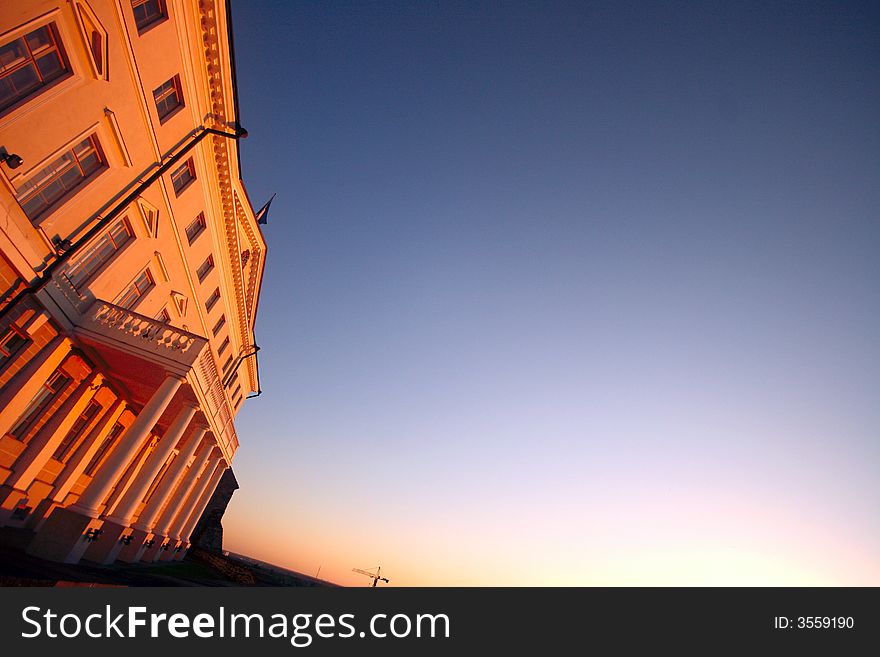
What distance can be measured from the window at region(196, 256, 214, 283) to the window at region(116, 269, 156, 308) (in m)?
2.90

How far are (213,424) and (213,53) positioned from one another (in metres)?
14.6

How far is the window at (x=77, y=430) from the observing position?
582 inches

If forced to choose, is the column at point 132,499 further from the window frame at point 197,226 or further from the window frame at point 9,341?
the window frame at point 197,226

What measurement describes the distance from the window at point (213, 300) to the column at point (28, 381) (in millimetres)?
8175

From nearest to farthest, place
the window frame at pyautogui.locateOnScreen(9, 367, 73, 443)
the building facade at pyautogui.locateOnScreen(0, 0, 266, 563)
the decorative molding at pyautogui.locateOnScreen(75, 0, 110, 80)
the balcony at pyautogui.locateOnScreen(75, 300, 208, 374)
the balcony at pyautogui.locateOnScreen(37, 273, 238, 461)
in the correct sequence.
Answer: the building facade at pyautogui.locateOnScreen(0, 0, 266, 563)
the decorative molding at pyautogui.locateOnScreen(75, 0, 110, 80)
the balcony at pyautogui.locateOnScreen(37, 273, 238, 461)
the window frame at pyautogui.locateOnScreen(9, 367, 73, 443)
the balcony at pyautogui.locateOnScreen(75, 300, 208, 374)

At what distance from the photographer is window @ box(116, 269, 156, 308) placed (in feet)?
48.8

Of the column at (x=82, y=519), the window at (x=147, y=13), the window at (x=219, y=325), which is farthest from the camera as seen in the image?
the window at (x=219, y=325)

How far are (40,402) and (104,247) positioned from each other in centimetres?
547

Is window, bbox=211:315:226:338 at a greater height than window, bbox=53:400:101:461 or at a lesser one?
greater

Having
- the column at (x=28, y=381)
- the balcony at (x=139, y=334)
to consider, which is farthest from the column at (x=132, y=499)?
the column at (x=28, y=381)

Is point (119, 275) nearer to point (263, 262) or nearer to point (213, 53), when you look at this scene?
point (213, 53)

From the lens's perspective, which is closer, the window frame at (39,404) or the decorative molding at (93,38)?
the decorative molding at (93,38)

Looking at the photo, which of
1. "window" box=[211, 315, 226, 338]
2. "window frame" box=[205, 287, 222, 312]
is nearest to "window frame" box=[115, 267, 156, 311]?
"window frame" box=[205, 287, 222, 312]

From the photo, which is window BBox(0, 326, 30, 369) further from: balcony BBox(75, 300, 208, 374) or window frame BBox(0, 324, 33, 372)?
balcony BBox(75, 300, 208, 374)
